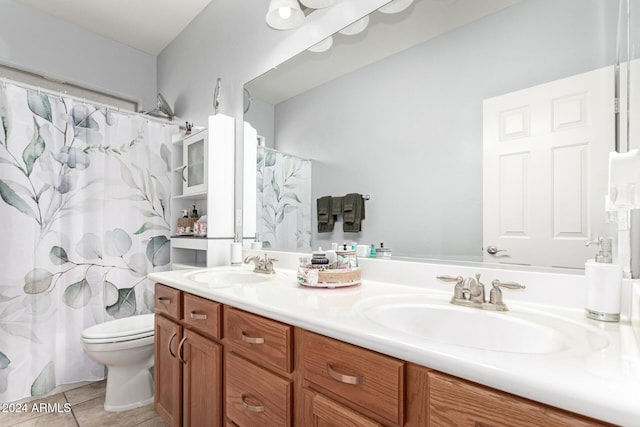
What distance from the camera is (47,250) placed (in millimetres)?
1959

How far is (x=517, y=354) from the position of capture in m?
0.60

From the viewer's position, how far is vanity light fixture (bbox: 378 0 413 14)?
4.43ft

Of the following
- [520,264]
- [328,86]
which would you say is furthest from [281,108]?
Answer: [520,264]

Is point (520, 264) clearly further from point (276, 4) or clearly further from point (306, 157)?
point (276, 4)

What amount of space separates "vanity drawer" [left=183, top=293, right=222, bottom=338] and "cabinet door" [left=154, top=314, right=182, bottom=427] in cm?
13

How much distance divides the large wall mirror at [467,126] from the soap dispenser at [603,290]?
0.59 feet

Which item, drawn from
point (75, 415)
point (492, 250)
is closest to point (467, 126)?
point (492, 250)

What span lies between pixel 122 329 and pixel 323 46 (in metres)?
1.99

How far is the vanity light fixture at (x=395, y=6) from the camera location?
53.1 inches

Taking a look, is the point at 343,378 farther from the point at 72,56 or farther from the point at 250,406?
the point at 72,56

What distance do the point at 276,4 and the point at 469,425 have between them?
5.82 feet

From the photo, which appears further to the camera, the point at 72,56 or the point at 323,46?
the point at 72,56

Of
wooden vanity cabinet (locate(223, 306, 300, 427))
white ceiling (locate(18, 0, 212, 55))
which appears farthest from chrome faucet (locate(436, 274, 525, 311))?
white ceiling (locate(18, 0, 212, 55))

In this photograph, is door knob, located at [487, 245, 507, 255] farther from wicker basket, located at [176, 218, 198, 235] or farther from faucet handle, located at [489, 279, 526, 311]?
wicker basket, located at [176, 218, 198, 235]
